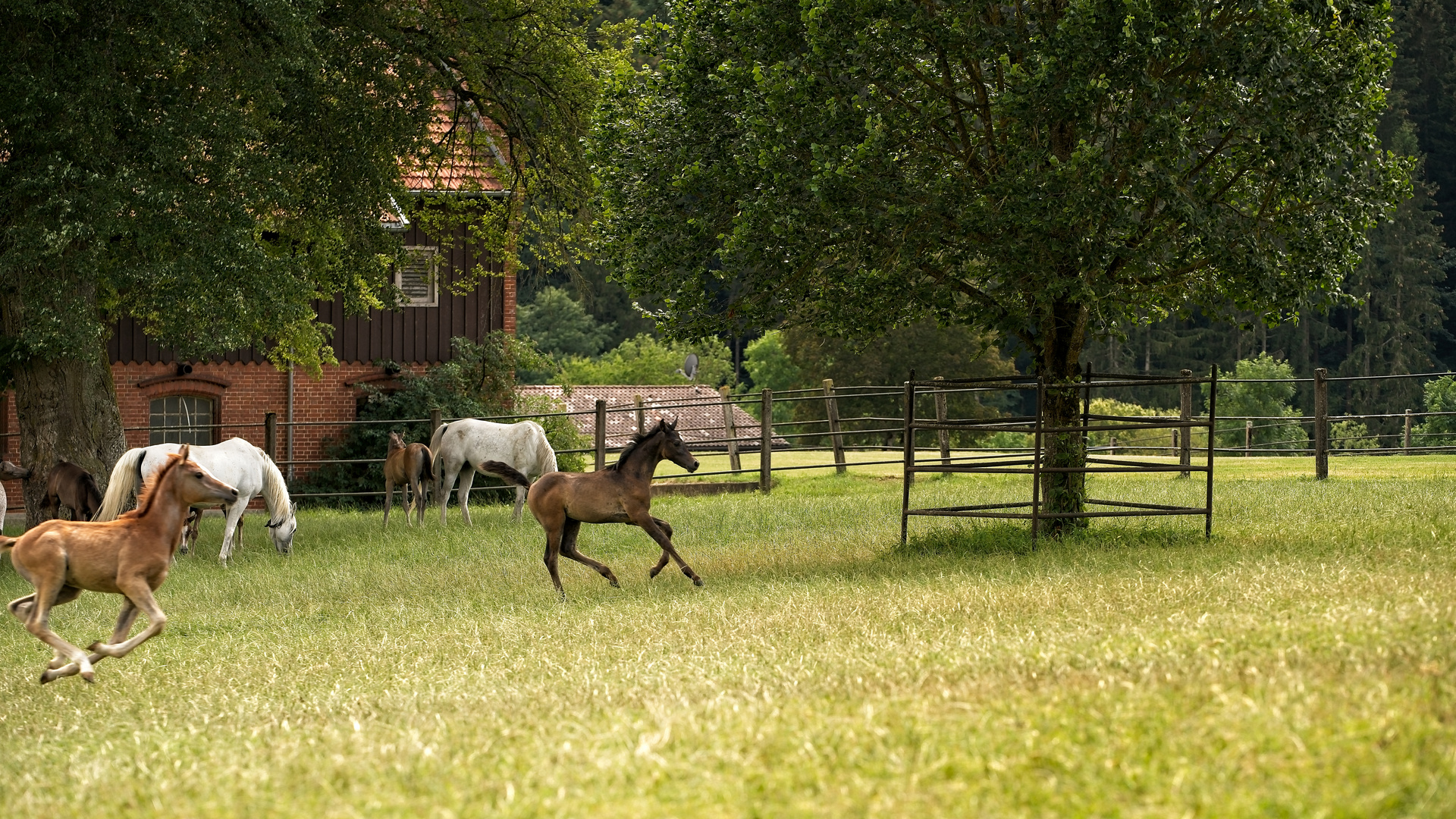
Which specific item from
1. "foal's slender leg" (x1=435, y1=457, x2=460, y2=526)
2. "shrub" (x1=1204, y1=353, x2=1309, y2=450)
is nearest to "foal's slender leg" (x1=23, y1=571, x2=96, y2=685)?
"foal's slender leg" (x1=435, y1=457, x2=460, y2=526)

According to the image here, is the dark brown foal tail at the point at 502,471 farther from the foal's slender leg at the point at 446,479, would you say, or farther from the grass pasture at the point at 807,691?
the foal's slender leg at the point at 446,479

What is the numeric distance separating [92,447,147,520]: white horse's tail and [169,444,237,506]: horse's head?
6312 mm

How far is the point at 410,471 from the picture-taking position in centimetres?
2097

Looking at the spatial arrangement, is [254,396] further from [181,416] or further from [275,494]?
[275,494]

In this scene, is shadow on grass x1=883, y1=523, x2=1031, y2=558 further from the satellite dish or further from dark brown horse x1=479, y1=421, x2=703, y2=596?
the satellite dish

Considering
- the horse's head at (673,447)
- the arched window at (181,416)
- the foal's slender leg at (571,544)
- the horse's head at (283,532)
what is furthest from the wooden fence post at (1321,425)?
the arched window at (181,416)

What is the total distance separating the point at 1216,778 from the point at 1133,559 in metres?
7.30

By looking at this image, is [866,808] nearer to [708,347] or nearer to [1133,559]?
[1133,559]

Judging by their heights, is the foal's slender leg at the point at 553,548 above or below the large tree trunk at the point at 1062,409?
below

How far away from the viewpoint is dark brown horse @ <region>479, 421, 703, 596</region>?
39.6 ft

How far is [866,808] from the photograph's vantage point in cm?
462

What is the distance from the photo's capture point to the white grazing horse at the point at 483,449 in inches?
848

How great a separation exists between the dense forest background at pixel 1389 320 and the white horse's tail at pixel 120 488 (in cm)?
3533

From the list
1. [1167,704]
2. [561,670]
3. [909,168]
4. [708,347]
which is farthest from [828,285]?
[708,347]
